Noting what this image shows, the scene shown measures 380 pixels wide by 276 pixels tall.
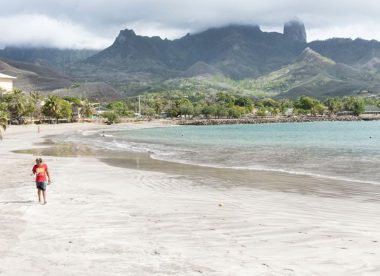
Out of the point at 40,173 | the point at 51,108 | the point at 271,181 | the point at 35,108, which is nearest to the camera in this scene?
the point at 40,173

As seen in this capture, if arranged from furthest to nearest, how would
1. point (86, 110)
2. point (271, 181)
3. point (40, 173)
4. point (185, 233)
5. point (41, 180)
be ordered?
point (86, 110)
point (271, 181)
point (40, 173)
point (41, 180)
point (185, 233)

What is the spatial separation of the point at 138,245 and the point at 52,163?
2414cm

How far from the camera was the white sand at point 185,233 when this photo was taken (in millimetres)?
9656

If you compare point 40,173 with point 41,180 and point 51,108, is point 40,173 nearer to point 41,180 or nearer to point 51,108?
point 41,180

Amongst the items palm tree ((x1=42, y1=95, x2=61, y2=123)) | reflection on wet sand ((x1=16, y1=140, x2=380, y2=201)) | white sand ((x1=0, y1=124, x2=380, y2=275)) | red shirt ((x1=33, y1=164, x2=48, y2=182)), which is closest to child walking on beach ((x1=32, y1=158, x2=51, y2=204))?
red shirt ((x1=33, y1=164, x2=48, y2=182))

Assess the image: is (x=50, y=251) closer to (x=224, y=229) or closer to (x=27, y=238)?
(x=27, y=238)

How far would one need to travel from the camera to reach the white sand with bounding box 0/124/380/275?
966 cm

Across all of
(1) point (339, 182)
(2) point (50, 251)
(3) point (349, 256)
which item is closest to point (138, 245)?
(2) point (50, 251)

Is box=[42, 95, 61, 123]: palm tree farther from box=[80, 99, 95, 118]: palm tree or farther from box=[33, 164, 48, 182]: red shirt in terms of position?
box=[33, 164, 48, 182]: red shirt

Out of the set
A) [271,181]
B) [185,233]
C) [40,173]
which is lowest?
[271,181]

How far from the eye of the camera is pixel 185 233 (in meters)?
12.4

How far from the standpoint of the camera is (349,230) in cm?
1248

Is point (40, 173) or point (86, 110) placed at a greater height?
point (86, 110)

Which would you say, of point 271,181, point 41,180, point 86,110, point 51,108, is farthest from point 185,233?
point 86,110
